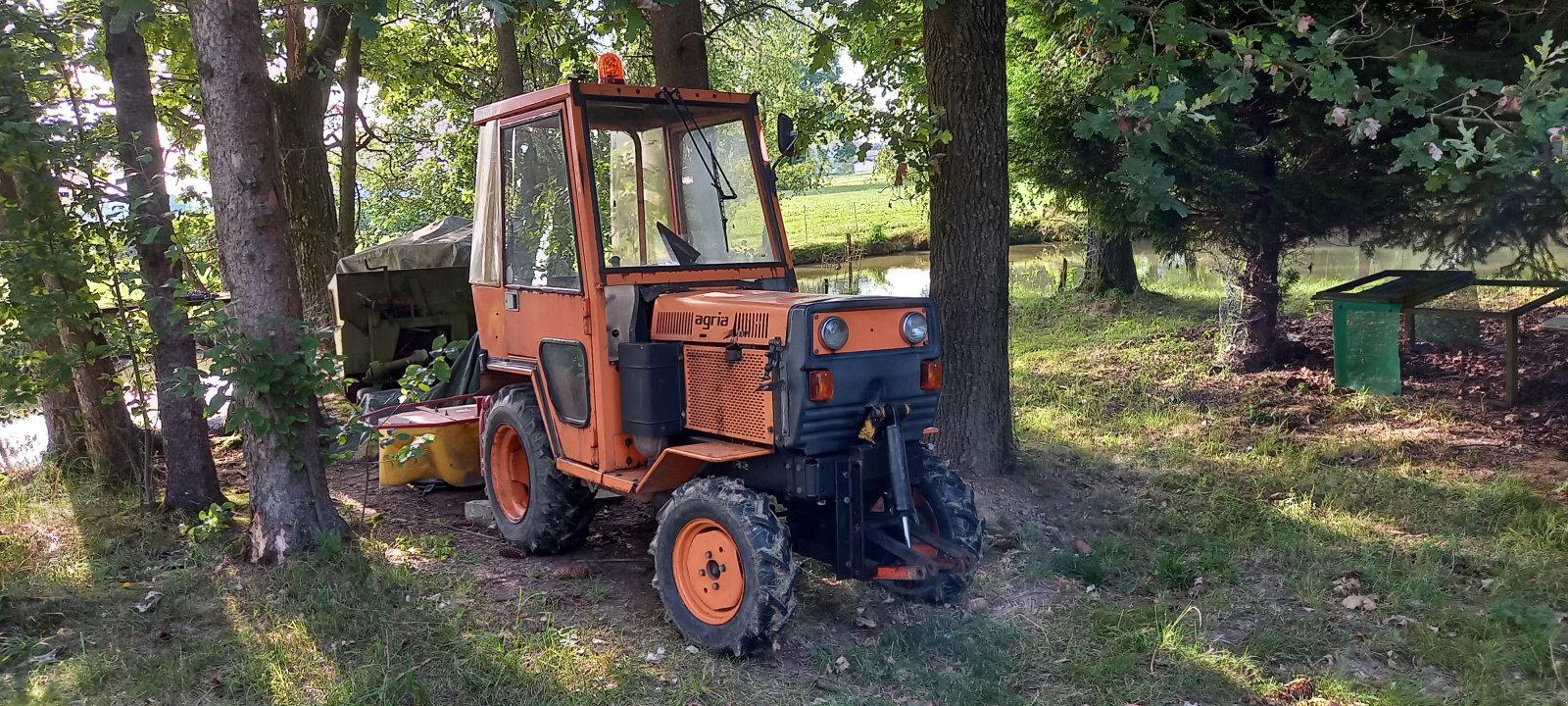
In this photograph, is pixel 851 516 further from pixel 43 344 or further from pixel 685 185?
pixel 43 344

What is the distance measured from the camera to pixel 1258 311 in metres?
9.97

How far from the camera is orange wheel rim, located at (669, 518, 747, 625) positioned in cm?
449

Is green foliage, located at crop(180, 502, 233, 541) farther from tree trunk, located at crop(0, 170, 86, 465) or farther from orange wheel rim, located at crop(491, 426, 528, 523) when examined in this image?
orange wheel rim, located at crop(491, 426, 528, 523)

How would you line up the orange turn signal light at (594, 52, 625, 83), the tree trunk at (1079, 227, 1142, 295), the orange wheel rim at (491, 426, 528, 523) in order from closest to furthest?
the orange turn signal light at (594, 52, 625, 83)
the orange wheel rim at (491, 426, 528, 523)
the tree trunk at (1079, 227, 1142, 295)

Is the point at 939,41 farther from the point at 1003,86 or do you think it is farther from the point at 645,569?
the point at 645,569

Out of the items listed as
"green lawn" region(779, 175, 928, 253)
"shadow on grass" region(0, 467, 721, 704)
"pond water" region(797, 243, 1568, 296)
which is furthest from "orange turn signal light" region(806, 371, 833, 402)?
"green lawn" region(779, 175, 928, 253)

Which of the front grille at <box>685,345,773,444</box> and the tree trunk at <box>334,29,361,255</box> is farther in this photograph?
the tree trunk at <box>334,29,361,255</box>

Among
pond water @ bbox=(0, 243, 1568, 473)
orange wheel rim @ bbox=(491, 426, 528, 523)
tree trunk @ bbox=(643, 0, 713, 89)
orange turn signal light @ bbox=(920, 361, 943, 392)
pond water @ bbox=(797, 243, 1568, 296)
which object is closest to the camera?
orange turn signal light @ bbox=(920, 361, 943, 392)

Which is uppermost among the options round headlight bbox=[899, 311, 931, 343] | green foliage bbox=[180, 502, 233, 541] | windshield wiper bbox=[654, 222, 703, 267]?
windshield wiper bbox=[654, 222, 703, 267]

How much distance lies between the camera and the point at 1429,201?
8398mm

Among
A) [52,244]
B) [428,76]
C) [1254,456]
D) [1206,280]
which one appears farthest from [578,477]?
[1206,280]

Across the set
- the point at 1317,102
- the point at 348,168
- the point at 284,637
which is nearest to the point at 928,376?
the point at 284,637

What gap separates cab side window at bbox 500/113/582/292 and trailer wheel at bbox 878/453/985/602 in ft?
6.09

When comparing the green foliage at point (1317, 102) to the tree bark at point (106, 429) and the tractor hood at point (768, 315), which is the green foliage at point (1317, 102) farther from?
the tree bark at point (106, 429)
